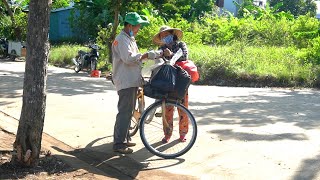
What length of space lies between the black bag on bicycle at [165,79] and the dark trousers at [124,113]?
332 mm

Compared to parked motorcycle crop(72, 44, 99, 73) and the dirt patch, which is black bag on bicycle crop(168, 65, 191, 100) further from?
parked motorcycle crop(72, 44, 99, 73)

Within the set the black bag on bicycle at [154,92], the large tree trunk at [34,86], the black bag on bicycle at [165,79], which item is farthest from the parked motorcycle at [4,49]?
the large tree trunk at [34,86]

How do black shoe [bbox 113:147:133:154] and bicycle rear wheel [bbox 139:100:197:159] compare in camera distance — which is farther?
black shoe [bbox 113:147:133:154]

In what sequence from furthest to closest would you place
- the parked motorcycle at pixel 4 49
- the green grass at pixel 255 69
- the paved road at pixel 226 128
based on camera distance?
the parked motorcycle at pixel 4 49
the green grass at pixel 255 69
the paved road at pixel 226 128

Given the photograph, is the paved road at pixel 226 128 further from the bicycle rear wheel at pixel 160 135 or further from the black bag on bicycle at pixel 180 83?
the black bag on bicycle at pixel 180 83

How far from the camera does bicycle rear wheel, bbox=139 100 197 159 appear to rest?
5.57 m

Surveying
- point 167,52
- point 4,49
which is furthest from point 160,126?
point 4,49

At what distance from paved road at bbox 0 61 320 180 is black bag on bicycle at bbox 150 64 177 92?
2.88ft

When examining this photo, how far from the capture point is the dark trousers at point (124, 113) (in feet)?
18.6

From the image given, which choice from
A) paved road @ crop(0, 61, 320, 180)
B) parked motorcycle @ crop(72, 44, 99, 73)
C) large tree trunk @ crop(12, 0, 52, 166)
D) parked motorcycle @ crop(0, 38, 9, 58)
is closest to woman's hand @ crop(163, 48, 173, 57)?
paved road @ crop(0, 61, 320, 180)

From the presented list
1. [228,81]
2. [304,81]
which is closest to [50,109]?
[228,81]

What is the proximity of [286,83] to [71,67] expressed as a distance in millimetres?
10188

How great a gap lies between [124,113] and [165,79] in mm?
711

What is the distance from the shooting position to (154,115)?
5801 millimetres
